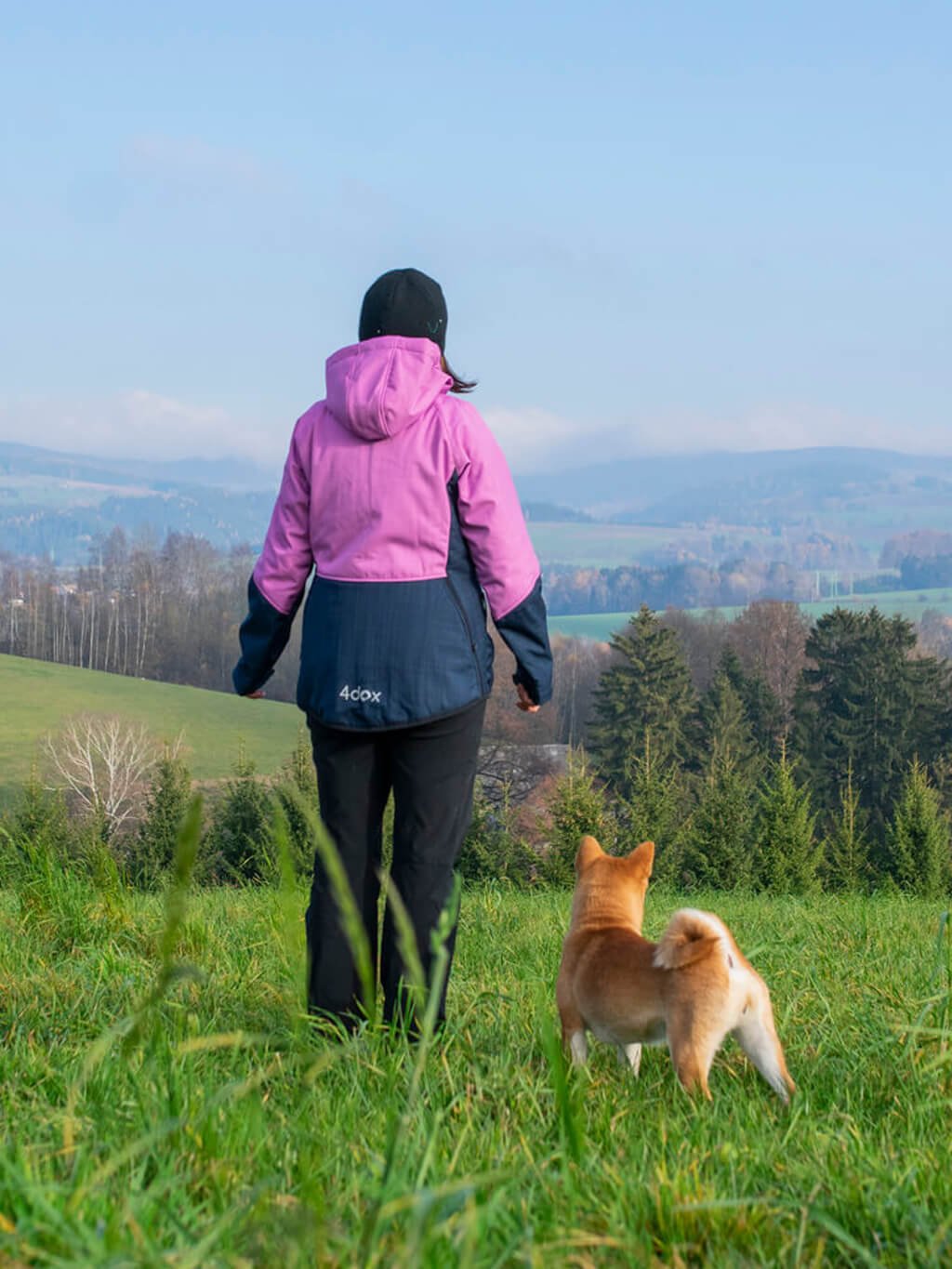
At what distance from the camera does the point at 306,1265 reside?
156 cm

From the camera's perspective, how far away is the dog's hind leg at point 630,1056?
342 centimetres

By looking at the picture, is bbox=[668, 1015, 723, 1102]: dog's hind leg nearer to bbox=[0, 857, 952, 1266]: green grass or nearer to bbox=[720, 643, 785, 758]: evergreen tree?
bbox=[0, 857, 952, 1266]: green grass

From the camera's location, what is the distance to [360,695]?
149 inches

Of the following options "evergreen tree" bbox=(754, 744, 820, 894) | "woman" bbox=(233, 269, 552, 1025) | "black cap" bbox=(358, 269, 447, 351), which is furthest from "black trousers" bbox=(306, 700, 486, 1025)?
"evergreen tree" bbox=(754, 744, 820, 894)

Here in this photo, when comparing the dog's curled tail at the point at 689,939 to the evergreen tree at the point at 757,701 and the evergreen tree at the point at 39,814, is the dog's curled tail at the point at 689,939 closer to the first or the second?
the evergreen tree at the point at 39,814

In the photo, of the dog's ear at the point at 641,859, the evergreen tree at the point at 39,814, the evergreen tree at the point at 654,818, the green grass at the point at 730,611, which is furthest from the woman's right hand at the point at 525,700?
the green grass at the point at 730,611

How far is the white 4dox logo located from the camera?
377cm

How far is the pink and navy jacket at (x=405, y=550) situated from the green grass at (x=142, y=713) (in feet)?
200

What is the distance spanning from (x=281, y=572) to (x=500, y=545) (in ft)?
2.53

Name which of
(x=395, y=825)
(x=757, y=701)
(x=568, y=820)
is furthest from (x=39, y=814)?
(x=757, y=701)

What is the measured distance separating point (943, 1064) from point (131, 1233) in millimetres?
2161

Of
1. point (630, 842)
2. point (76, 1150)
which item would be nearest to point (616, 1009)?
point (76, 1150)

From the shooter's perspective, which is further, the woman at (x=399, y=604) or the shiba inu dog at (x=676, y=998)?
the woman at (x=399, y=604)

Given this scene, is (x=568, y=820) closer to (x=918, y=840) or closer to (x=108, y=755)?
(x=918, y=840)
